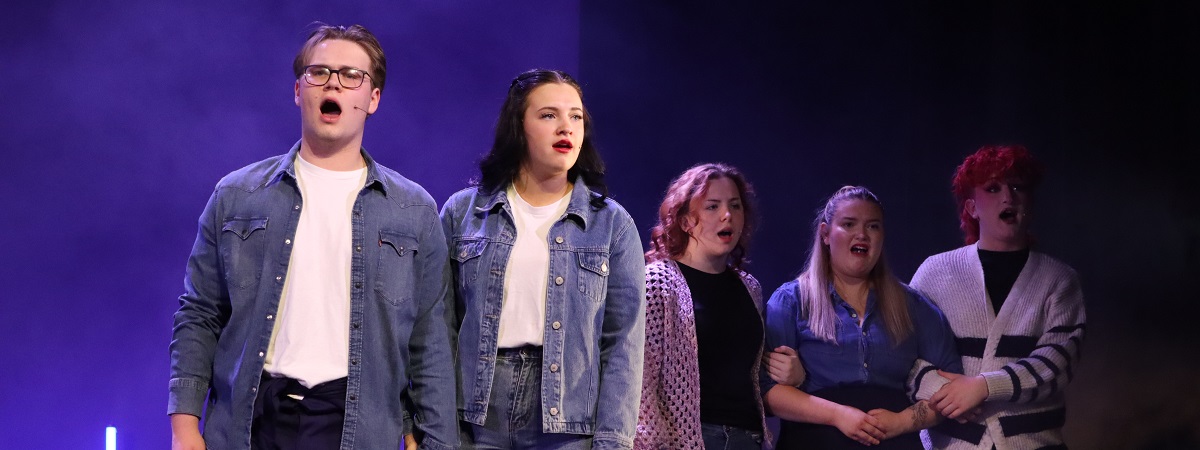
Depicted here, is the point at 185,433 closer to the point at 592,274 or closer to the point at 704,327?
the point at 592,274

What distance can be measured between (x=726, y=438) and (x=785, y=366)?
0.35m

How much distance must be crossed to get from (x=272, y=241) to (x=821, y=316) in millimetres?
1788

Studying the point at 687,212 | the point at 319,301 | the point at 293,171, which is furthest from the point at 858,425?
the point at 293,171

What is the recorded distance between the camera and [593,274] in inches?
87.0

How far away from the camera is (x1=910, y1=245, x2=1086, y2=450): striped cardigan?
3215 mm

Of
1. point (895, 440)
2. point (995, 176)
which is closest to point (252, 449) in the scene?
point (895, 440)

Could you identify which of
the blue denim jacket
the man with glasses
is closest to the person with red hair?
the blue denim jacket

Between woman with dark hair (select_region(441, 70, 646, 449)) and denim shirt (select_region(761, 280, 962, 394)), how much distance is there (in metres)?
1.06

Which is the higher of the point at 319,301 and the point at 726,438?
the point at 319,301

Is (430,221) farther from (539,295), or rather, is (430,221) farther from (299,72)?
(299,72)

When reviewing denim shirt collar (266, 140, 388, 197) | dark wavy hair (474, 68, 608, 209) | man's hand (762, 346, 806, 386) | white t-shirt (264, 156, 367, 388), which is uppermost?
dark wavy hair (474, 68, 608, 209)

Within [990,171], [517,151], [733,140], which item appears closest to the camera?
[517,151]

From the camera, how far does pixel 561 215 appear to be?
228 cm

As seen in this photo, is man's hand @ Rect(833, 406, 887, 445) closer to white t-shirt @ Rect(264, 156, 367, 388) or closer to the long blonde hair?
the long blonde hair
